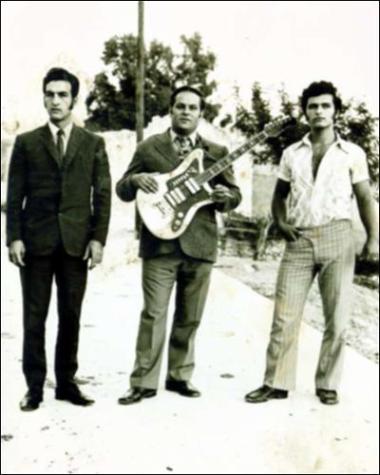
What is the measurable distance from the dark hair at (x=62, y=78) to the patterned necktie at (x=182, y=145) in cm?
36

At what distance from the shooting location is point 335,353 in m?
2.64

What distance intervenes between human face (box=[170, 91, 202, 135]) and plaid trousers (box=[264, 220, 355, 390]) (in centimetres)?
47

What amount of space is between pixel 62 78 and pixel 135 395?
1.11 m

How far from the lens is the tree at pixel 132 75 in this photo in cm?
259

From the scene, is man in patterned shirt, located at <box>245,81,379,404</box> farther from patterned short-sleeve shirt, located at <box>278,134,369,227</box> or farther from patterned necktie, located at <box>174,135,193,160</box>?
patterned necktie, located at <box>174,135,193,160</box>

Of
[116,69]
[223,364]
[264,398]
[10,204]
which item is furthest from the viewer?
[223,364]

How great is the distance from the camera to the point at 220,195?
2293 mm

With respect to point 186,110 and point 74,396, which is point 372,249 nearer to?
point 186,110

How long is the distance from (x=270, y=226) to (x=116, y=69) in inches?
28.1

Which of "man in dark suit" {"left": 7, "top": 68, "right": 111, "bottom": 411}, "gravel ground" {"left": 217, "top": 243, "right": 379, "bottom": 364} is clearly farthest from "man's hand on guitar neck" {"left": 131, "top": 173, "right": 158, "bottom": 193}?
"gravel ground" {"left": 217, "top": 243, "right": 379, "bottom": 364}

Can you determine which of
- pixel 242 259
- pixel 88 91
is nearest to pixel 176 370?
pixel 242 259

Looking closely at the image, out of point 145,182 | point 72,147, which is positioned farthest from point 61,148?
point 145,182

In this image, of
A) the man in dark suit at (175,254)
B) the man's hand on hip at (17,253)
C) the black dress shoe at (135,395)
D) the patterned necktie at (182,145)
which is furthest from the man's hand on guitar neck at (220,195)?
the black dress shoe at (135,395)

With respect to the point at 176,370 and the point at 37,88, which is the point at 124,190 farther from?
the point at 176,370
